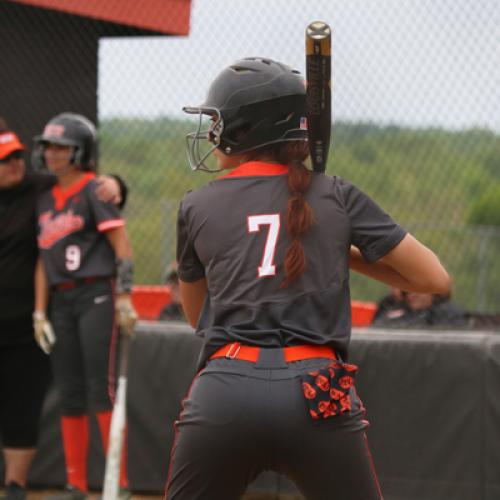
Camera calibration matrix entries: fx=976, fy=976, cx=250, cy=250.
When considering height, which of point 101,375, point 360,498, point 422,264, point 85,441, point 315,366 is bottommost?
point 85,441

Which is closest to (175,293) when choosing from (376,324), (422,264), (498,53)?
(376,324)

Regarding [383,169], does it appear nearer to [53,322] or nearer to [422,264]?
[53,322]

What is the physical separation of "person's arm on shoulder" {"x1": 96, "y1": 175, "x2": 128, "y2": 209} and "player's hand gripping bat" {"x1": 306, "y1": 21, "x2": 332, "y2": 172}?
2531mm

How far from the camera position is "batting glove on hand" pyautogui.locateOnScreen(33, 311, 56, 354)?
4.96 metres

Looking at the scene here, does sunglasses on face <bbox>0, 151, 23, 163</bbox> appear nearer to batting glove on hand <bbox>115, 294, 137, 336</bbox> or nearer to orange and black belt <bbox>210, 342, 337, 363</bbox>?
batting glove on hand <bbox>115, 294, 137, 336</bbox>

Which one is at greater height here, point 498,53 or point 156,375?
point 498,53

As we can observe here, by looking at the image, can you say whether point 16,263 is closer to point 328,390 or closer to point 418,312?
point 418,312

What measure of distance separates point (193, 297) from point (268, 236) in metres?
0.41

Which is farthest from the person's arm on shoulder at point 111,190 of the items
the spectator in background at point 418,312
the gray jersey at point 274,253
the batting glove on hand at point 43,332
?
the gray jersey at point 274,253

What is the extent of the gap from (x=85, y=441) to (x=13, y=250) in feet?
3.50

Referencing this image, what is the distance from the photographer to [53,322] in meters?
4.97

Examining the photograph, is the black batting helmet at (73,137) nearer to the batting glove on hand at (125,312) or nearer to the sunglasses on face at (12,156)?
the sunglasses on face at (12,156)

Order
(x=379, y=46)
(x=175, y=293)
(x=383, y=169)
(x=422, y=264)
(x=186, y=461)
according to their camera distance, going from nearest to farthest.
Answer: (x=186, y=461), (x=422, y=264), (x=379, y=46), (x=383, y=169), (x=175, y=293)

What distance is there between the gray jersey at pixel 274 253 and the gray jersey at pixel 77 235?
2.50 meters
